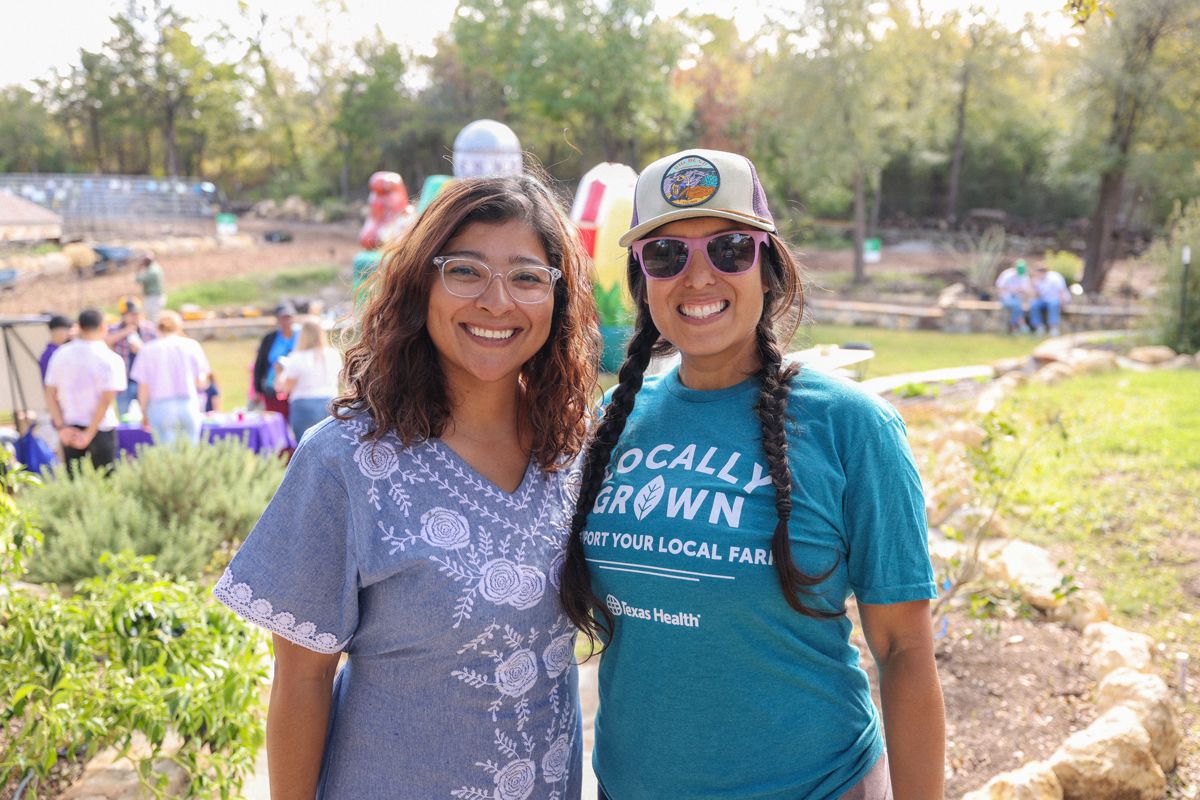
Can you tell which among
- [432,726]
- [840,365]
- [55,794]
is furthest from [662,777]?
[840,365]

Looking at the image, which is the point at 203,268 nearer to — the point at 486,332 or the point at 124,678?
the point at 124,678

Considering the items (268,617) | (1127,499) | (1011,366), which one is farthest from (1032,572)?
(1011,366)

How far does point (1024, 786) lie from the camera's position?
102 inches

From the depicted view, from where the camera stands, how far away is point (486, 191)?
172 centimetres

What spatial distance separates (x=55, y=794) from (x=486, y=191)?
222 cm

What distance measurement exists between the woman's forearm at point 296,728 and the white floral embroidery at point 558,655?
0.37m

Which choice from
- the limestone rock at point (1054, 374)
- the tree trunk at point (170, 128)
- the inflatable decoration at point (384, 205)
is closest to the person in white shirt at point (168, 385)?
the limestone rock at point (1054, 374)

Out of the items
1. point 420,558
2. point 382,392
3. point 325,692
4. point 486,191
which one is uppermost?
point 486,191

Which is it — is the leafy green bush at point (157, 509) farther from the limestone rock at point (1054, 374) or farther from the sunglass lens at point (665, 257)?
the limestone rock at point (1054, 374)

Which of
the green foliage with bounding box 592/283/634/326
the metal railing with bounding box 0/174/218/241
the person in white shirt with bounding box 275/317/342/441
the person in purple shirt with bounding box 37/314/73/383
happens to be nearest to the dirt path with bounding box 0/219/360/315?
the metal railing with bounding box 0/174/218/241

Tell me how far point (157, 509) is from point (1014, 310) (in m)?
14.9

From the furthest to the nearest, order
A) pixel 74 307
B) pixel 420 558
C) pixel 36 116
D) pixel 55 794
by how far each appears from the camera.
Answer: pixel 36 116 → pixel 74 307 → pixel 55 794 → pixel 420 558

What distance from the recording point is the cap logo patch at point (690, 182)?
163cm

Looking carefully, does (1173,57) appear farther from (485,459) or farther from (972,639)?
(485,459)
